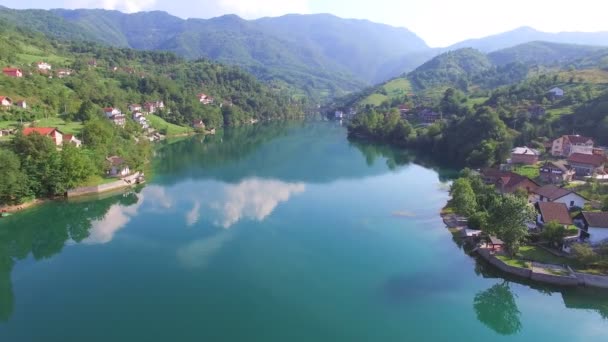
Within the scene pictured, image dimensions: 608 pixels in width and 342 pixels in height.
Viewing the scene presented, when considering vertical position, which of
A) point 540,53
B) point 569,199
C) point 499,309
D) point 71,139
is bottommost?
point 499,309

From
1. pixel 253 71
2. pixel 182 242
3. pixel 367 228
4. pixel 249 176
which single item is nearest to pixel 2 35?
pixel 249 176

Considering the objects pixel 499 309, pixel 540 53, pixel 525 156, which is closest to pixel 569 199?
pixel 499 309

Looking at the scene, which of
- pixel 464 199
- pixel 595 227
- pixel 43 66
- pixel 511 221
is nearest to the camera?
pixel 511 221

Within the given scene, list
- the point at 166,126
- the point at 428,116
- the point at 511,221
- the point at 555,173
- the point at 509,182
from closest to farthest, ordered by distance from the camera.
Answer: the point at 511,221, the point at 509,182, the point at 555,173, the point at 166,126, the point at 428,116

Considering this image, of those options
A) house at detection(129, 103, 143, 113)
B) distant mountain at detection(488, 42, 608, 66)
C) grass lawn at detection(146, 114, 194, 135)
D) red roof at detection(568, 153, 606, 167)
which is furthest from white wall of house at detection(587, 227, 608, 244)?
distant mountain at detection(488, 42, 608, 66)

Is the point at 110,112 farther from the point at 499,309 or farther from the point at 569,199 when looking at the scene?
the point at 499,309

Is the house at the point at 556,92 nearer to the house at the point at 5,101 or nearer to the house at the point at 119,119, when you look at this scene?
the house at the point at 119,119

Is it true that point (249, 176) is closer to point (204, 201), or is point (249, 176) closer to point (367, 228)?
point (204, 201)

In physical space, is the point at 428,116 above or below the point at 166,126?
below
